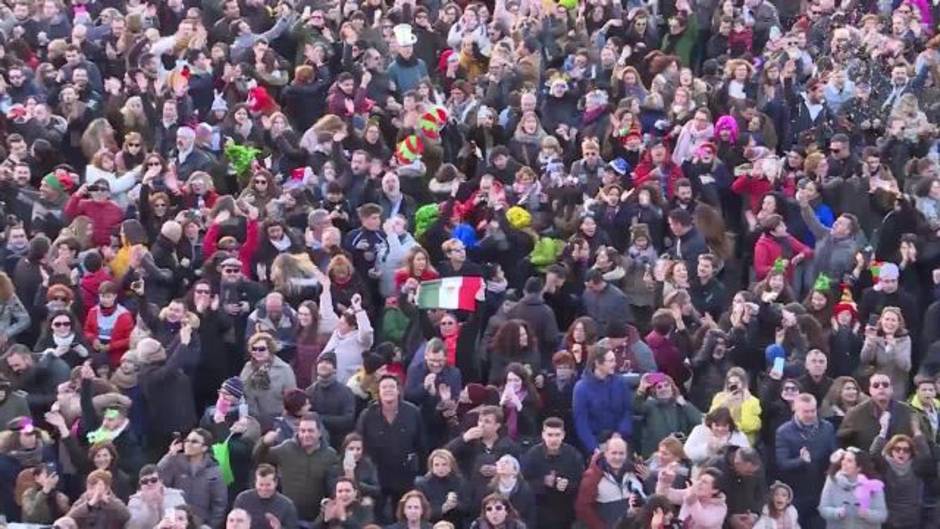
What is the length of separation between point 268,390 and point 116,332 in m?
1.44

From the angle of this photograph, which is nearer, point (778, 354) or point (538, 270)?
point (778, 354)

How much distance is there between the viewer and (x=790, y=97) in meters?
23.4

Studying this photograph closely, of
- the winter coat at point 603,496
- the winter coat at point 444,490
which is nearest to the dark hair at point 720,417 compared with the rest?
the winter coat at point 603,496

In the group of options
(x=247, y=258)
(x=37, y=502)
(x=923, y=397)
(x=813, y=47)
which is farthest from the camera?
(x=813, y=47)

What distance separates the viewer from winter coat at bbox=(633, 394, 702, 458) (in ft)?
56.9

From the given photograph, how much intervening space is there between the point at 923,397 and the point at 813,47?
27.1 feet

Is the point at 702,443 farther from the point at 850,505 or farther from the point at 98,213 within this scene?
the point at 98,213

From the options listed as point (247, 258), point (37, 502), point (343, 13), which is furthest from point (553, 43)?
point (37, 502)

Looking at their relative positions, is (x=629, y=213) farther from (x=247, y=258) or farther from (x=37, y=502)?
(x=37, y=502)

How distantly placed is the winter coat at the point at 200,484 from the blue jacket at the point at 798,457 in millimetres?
3845

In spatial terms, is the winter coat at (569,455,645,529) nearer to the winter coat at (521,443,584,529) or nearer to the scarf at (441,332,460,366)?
the winter coat at (521,443,584,529)

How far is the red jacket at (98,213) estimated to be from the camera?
20.1 metres

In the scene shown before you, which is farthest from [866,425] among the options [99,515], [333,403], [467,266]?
[99,515]

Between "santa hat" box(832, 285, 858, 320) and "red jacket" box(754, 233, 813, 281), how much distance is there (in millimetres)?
888
